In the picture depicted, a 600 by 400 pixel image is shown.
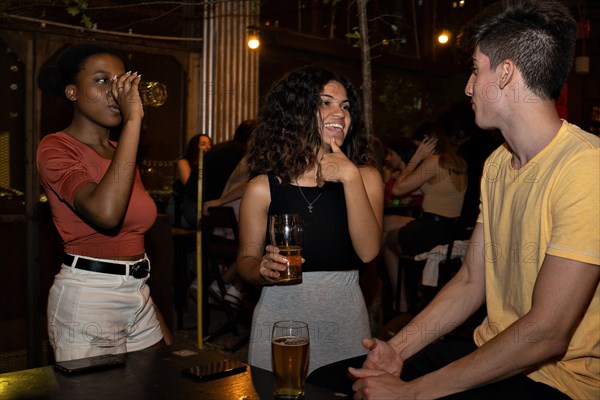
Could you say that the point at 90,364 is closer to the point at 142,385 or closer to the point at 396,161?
the point at 142,385

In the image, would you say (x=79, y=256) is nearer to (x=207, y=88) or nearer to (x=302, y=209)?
(x=302, y=209)

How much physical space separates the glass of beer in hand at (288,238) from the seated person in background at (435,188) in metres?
3.13

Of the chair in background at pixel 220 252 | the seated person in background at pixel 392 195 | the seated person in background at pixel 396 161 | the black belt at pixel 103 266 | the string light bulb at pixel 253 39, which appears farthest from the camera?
the string light bulb at pixel 253 39

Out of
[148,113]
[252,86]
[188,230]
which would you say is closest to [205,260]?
[188,230]

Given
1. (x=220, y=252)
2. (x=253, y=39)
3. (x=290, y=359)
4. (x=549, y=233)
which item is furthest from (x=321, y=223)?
(x=253, y=39)

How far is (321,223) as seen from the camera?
248 centimetres

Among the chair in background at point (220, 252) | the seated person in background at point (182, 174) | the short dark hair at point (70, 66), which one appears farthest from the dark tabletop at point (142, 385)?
the seated person in background at point (182, 174)

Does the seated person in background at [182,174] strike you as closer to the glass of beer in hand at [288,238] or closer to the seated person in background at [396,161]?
the seated person in background at [396,161]

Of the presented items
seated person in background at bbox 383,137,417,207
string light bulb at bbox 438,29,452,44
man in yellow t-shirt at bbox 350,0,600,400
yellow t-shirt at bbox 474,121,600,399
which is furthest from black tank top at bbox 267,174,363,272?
string light bulb at bbox 438,29,452,44

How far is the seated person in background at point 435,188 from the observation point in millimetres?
5145

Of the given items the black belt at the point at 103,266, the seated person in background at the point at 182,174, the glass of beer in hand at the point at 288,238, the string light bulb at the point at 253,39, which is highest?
the string light bulb at the point at 253,39

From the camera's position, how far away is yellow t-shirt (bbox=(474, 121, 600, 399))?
159cm

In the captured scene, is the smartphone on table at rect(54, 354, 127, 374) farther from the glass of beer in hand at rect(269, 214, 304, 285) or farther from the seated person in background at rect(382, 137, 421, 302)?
the seated person in background at rect(382, 137, 421, 302)

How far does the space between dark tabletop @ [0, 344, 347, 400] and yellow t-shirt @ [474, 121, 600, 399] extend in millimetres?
663
